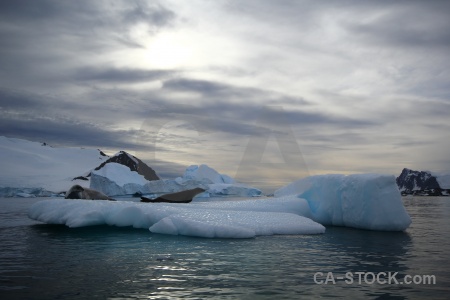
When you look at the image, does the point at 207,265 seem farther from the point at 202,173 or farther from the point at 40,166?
the point at 40,166

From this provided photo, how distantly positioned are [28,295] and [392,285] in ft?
20.9

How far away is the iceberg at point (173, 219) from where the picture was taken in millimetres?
13758

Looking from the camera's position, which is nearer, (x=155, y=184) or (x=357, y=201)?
(x=357, y=201)

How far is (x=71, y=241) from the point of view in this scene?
12836mm

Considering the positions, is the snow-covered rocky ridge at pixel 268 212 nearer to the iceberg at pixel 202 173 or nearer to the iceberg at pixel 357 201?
the iceberg at pixel 357 201

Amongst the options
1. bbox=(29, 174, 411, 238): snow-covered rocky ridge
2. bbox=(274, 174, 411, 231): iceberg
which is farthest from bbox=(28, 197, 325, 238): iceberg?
bbox=(274, 174, 411, 231): iceberg

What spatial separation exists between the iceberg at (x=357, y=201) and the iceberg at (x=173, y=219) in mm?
3544

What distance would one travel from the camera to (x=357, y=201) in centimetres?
1875

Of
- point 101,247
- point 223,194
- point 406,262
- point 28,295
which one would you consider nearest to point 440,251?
point 406,262

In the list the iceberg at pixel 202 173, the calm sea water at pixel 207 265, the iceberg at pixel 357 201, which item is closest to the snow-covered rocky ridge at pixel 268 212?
the iceberg at pixel 357 201

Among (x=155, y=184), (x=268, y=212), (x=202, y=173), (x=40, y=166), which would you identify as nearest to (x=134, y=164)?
(x=40, y=166)

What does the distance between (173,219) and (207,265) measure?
18.0ft

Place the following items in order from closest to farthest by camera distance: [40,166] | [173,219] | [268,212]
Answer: [173,219]
[268,212]
[40,166]

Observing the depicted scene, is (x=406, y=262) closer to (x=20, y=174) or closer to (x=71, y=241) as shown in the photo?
(x=71, y=241)
